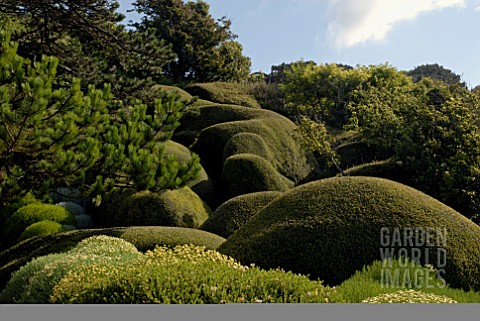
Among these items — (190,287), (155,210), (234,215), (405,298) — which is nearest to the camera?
(190,287)

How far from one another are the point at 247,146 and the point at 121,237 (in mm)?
7644

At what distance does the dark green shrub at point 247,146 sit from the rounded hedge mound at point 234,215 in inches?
202

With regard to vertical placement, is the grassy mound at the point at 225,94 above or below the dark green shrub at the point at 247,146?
above

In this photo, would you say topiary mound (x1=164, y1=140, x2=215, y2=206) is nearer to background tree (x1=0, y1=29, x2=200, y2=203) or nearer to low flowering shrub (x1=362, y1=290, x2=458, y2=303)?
background tree (x1=0, y1=29, x2=200, y2=203)

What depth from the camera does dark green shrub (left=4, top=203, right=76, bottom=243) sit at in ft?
42.7

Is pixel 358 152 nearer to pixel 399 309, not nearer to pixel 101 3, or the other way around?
pixel 101 3

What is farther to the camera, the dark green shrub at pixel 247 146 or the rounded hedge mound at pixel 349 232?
the dark green shrub at pixel 247 146

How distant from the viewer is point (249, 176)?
14508mm

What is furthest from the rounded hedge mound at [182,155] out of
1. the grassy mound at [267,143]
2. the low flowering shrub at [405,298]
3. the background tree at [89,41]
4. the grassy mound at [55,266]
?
the low flowering shrub at [405,298]

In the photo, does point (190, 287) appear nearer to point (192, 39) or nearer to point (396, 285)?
point (396, 285)

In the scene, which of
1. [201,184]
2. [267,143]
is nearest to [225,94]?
[267,143]

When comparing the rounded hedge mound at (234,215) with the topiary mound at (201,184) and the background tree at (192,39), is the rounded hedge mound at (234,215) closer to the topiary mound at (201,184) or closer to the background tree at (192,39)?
the topiary mound at (201,184)

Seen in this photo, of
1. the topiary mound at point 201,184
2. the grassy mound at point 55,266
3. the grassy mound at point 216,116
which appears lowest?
the grassy mound at point 55,266

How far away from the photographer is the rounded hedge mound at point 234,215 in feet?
34.3
